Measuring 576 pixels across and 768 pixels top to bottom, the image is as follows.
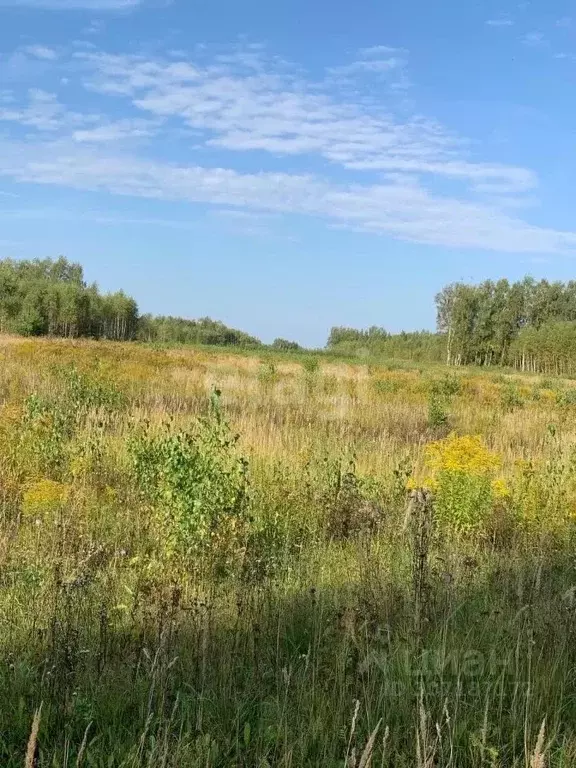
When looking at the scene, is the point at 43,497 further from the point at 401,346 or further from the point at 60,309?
the point at 401,346

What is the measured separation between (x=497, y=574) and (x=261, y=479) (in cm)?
265

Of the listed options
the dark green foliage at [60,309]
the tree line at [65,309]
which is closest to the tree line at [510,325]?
the tree line at [65,309]

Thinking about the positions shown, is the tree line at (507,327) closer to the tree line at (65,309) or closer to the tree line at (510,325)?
the tree line at (510,325)

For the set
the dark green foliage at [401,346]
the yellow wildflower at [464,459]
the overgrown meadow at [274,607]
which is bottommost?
the overgrown meadow at [274,607]

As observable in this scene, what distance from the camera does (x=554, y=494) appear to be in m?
6.12

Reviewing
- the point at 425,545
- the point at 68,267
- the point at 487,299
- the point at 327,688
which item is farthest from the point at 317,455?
the point at 68,267

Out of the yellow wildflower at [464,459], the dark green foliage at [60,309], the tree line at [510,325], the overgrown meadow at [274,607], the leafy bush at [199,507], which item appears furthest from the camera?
the tree line at [510,325]

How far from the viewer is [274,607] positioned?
142 inches

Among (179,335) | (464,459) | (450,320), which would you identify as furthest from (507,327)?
(464,459)

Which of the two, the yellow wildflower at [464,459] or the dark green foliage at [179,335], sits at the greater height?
the dark green foliage at [179,335]

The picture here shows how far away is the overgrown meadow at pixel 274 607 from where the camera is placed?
2.39 meters

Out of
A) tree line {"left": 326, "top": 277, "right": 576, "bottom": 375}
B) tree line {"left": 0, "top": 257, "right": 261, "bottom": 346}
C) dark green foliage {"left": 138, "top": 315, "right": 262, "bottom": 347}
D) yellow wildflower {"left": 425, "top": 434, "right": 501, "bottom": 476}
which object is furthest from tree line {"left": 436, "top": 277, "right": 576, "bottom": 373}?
yellow wildflower {"left": 425, "top": 434, "right": 501, "bottom": 476}

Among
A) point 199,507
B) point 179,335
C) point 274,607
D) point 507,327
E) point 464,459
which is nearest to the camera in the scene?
point 274,607

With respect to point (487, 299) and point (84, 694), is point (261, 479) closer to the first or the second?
point (84, 694)
